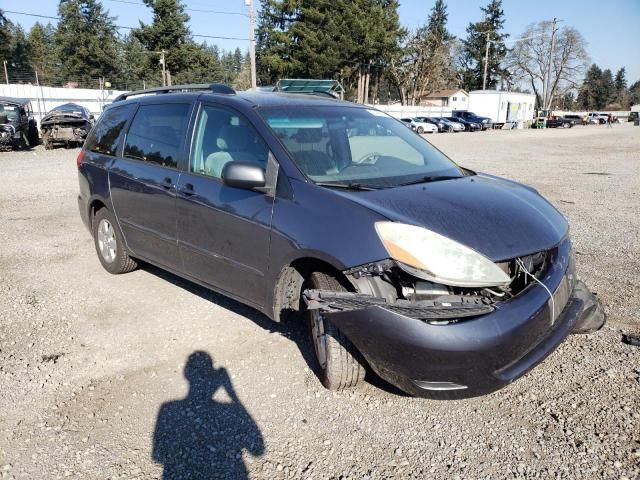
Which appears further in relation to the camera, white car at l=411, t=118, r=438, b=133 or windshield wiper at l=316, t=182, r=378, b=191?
white car at l=411, t=118, r=438, b=133

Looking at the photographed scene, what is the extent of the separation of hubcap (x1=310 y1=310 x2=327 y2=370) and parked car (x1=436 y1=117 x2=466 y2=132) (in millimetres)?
42040

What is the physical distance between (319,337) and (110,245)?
2952 millimetres

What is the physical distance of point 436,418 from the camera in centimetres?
290

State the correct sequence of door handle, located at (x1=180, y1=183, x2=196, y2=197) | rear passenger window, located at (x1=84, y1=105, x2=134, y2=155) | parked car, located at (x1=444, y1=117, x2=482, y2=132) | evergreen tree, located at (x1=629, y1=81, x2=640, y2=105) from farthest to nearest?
evergreen tree, located at (x1=629, y1=81, x2=640, y2=105) → parked car, located at (x1=444, y1=117, x2=482, y2=132) → rear passenger window, located at (x1=84, y1=105, x2=134, y2=155) → door handle, located at (x1=180, y1=183, x2=196, y2=197)

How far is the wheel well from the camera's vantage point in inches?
122

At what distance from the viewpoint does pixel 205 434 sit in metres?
2.76

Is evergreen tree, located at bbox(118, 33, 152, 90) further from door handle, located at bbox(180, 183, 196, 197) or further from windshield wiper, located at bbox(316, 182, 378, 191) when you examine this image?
windshield wiper, located at bbox(316, 182, 378, 191)

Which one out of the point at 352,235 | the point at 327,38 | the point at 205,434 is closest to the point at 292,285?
the point at 352,235

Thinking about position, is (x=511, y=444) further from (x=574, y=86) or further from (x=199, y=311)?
(x=574, y=86)

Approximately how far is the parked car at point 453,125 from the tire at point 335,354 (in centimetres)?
4213

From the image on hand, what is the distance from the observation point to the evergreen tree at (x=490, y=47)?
274 ft

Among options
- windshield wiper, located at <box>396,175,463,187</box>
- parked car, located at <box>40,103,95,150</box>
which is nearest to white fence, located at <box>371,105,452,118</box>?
parked car, located at <box>40,103,95,150</box>

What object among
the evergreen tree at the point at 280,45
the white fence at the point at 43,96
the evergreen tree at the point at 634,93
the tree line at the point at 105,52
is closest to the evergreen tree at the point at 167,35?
the tree line at the point at 105,52

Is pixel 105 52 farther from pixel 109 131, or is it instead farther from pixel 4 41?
pixel 109 131
